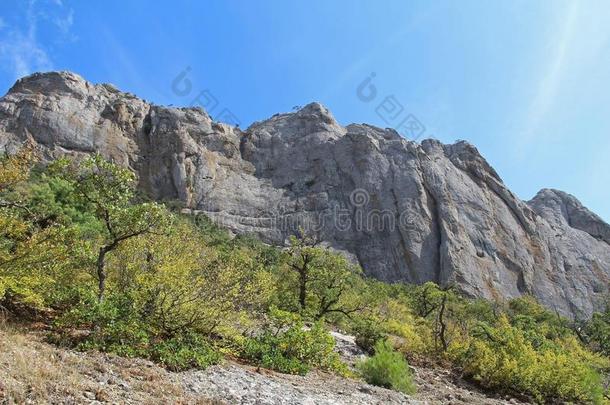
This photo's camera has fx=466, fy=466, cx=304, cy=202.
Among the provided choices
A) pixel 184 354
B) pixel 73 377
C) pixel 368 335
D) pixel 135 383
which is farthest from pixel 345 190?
pixel 73 377

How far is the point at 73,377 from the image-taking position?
6922mm

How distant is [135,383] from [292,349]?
233 inches

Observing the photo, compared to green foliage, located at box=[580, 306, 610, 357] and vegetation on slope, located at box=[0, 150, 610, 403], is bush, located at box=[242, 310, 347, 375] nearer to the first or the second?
vegetation on slope, located at box=[0, 150, 610, 403]

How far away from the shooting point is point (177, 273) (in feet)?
34.2

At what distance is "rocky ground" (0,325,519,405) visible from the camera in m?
6.47

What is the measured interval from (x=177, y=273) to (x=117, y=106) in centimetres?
7770

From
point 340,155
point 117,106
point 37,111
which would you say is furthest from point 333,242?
point 37,111

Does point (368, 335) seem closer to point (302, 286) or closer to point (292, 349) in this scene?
point (302, 286)

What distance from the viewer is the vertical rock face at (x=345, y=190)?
232ft

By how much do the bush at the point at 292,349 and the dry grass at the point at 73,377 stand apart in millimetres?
3734

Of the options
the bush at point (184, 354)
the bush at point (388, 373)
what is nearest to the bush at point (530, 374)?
the bush at point (388, 373)

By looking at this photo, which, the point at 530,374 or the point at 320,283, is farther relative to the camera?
the point at 320,283

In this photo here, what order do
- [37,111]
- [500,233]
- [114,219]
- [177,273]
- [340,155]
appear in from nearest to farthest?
[177,273]
[114,219]
[37,111]
[500,233]
[340,155]

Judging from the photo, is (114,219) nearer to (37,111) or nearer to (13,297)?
(13,297)
